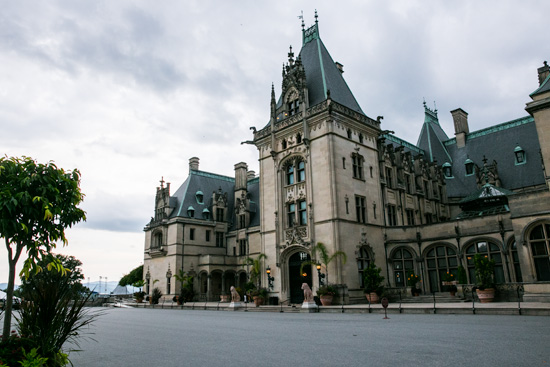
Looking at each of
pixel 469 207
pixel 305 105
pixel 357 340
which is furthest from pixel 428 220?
pixel 357 340

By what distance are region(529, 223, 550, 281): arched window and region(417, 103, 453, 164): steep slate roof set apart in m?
22.0

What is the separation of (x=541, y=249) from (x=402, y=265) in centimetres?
1231

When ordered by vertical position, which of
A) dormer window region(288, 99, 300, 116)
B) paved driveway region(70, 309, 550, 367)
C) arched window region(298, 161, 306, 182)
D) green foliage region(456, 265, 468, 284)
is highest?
dormer window region(288, 99, 300, 116)

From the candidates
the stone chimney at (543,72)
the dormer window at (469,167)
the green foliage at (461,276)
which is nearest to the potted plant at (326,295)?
the green foliage at (461,276)

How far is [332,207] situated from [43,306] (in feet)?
89.4

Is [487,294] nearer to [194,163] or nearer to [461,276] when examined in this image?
[461,276]

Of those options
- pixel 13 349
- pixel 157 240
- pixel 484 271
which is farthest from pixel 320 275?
pixel 157 240

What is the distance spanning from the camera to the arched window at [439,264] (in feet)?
106

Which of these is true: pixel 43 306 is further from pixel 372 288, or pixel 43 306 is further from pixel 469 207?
pixel 469 207

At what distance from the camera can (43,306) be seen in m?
6.68

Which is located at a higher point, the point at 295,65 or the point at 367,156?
the point at 295,65

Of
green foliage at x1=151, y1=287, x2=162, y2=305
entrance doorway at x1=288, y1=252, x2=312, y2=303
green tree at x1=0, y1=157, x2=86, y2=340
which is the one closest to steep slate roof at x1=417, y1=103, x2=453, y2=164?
entrance doorway at x1=288, y1=252, x2=312, y2=303

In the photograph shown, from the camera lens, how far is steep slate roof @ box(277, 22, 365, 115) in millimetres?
37656

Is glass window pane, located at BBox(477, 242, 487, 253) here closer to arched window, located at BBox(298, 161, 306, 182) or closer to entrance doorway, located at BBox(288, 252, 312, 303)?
entrance doorway, located at BBox(288, 252, 312, 303)
